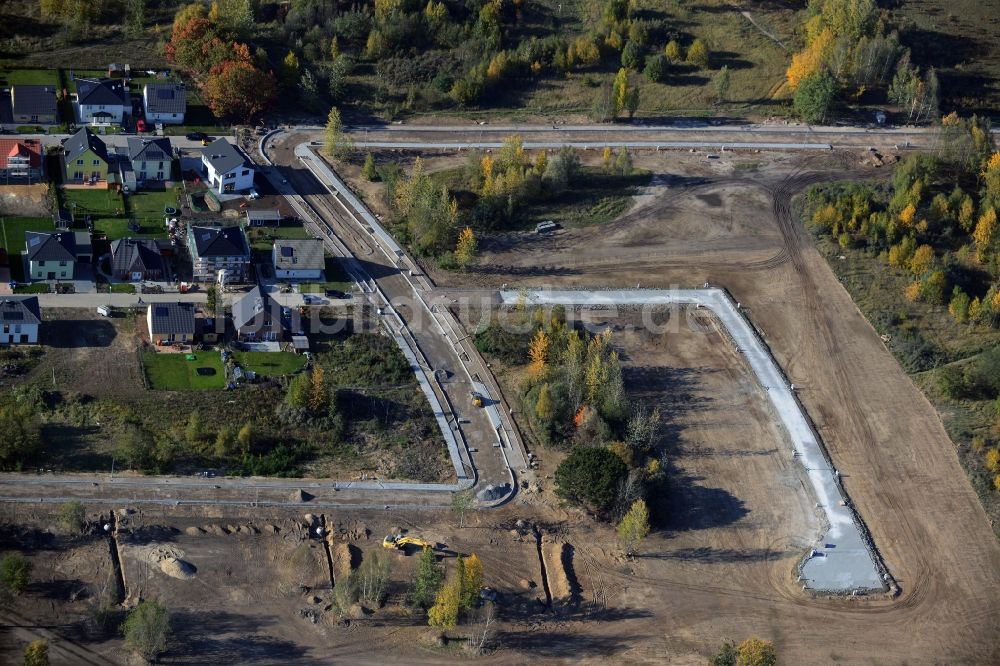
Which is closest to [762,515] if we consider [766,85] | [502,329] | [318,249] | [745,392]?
[745,392]

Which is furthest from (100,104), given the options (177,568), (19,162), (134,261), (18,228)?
(177,568)

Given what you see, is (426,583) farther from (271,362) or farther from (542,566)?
(271,362)

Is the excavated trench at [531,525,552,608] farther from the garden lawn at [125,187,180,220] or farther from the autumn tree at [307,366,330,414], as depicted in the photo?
the garden lawn at [125,187,180,220]

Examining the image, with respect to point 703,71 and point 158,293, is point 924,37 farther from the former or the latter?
point 158,293

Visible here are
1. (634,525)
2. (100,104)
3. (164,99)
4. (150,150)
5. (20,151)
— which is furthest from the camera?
(164,99)

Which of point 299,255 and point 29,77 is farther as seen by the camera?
point 29,77
